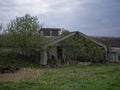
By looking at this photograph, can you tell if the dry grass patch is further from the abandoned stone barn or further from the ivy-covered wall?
the ivy-covered wall

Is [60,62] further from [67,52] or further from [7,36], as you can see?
[7,36]

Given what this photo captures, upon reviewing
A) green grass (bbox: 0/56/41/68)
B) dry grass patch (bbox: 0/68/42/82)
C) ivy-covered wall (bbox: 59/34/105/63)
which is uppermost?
ivy-covered wall (bbox: 59/34/105/63)

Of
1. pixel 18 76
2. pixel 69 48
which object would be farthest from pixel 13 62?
pixel 18 76

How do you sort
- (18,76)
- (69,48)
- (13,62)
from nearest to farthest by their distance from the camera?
(18,76)
(13,62)
(69,48)

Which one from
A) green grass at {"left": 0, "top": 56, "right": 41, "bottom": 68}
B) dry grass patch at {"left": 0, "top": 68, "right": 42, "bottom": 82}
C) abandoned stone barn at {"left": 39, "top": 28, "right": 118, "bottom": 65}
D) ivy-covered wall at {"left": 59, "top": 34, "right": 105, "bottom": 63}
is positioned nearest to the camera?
dry grass patch at {"left": 0, "top": 68, "right": 42, "bottom": 82}

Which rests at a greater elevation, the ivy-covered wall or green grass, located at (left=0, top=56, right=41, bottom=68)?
the ivy-covered wall

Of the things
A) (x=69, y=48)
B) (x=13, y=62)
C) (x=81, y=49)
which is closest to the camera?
(x=13, y=62)

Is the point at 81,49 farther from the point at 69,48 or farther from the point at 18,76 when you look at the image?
the point at 18,76

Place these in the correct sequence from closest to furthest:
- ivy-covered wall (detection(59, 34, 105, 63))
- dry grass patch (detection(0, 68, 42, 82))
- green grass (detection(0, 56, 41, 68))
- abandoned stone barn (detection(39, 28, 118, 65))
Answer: dry grass patch (detection(0, 68, 42, 82)), green grass (detection(0, 56, 41, 68)), abandoned stone barn (detection(39, 28, 118, 65)), ivy-covered wall (detection(59, 34, 105, 63))

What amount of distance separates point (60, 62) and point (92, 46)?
4.53m

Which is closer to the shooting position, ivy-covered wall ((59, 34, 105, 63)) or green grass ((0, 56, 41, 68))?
green grass ((0, 56, 41, 68))

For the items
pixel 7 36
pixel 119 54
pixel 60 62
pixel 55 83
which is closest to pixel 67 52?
pixel 60 62

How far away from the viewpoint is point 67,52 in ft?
124

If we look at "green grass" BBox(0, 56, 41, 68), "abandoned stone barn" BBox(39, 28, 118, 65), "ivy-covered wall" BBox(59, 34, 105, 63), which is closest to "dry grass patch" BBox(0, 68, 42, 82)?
"green grass" BBox(0, 56, 41, 68)
